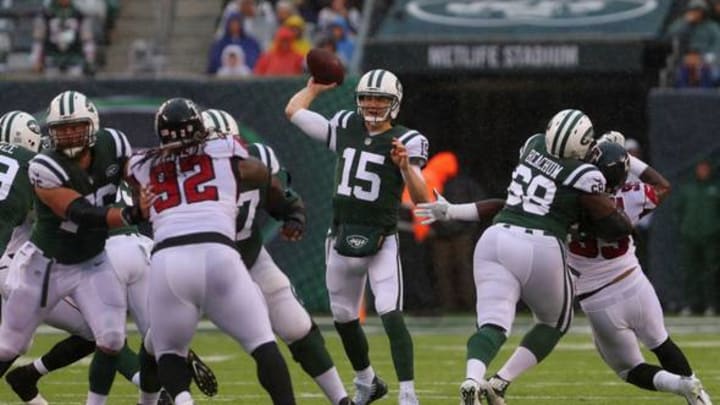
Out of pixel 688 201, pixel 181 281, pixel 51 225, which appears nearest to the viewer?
pixel 181 281

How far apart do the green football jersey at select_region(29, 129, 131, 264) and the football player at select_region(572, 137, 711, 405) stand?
2.25m

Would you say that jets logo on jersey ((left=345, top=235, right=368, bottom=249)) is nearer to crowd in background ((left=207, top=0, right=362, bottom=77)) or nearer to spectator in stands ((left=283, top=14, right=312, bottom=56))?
crowd in background ((left=207, top=0, right=362, bottom=77))

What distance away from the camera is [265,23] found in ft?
57.6

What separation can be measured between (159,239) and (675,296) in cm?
983

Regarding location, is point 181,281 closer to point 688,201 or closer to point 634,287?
point 634,287

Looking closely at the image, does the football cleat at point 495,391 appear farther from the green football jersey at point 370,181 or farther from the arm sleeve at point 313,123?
the arm sleeve at point 313,123

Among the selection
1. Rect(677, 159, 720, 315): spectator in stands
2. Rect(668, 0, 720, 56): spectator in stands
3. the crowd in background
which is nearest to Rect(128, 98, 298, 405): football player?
the crowd in background

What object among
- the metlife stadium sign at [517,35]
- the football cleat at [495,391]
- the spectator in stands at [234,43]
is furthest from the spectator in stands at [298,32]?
the football cleat at [495,391]

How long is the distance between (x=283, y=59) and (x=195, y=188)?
9.59 metres

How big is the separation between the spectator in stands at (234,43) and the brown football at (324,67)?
777 cm

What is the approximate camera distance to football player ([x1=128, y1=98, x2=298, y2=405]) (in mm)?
7023

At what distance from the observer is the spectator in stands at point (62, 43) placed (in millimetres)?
17125

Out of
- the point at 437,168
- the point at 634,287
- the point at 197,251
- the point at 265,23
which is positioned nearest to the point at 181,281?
the point at 197,251

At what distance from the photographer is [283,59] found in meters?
16.7
